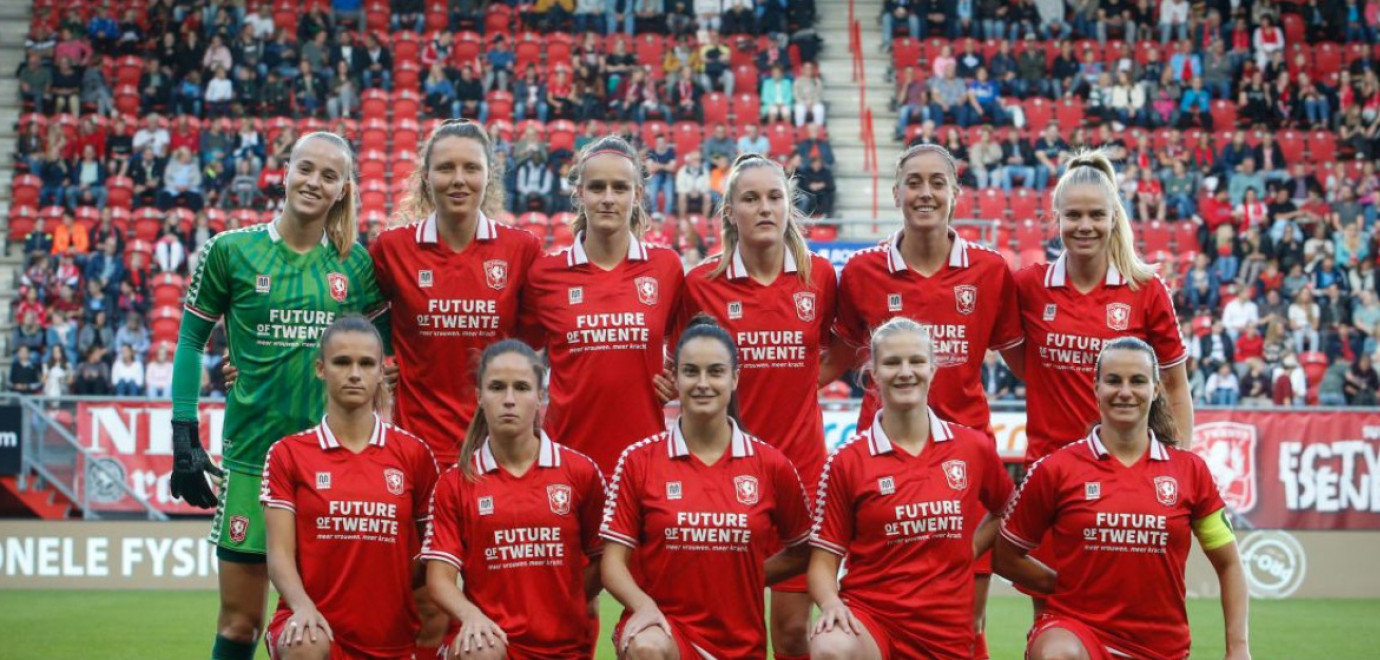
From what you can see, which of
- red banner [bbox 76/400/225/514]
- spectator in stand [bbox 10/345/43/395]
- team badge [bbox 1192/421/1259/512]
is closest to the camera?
red banner [bbox 76/400/225/514]

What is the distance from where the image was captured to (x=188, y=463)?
529 cm

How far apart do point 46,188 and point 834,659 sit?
1559 centimetres

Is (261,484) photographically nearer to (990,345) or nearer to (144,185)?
(990,345)

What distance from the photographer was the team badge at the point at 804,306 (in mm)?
5502

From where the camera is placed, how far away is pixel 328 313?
5.25 m

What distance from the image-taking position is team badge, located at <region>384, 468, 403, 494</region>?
4.96 meters

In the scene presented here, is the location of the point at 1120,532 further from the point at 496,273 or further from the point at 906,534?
the point at 496,273

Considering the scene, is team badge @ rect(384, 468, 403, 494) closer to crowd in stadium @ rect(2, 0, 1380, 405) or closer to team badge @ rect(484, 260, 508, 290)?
team badge @ rect(484, 260, 508, 290)

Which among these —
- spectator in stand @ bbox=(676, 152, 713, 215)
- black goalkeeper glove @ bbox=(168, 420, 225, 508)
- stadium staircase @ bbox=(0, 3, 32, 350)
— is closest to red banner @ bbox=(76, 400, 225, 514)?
stadium staircase @ bbox=(0, 3, 32, 350)

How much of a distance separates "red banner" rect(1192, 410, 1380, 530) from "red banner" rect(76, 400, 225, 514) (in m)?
7.65

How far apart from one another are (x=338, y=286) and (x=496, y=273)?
54 cm

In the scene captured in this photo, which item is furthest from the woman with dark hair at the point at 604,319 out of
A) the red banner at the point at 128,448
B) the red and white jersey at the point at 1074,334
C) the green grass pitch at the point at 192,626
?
the red banner at the point at 128,448

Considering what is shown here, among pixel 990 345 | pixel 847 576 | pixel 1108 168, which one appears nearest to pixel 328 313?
pixel 847 576

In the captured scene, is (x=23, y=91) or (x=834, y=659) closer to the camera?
(x=834, y=659)
